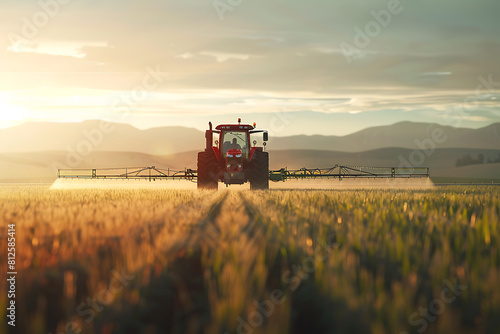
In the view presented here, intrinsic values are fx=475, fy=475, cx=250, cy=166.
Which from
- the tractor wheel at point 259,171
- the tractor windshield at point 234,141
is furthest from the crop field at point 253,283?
the tractor windshield at point 234,141

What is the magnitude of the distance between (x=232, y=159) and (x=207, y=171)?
108 centimetres

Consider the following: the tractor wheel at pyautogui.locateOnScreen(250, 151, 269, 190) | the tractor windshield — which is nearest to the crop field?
the tractor wheel at pyautogui.locateOnScreen(250, 151, 269, 190)

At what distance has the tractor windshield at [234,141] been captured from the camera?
1880cm

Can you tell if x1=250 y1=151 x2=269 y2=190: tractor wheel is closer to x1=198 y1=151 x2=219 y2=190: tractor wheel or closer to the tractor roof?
the tractor roof

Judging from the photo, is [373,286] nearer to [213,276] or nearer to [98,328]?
[213,276]

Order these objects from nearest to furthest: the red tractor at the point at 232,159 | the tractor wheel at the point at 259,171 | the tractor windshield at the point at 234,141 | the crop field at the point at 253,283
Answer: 1. the crop field at the point at 253,283
2. the red tractor at the point at 232,159
3. the tractor wheel at the point at 259,171
4. the tractor windshield at the point at 234,141

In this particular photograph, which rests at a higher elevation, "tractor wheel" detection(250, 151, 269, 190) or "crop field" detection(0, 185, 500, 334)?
"tractor wheel" detection(250, 151, 269, 190)

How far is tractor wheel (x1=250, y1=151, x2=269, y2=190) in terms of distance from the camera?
61.0ft

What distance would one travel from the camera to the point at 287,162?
116000mm

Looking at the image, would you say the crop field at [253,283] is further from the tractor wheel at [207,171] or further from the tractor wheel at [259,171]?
the tractor wheel at [259,171]

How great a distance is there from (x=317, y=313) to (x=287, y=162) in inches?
4478

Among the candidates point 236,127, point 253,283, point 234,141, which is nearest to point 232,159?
point 234,141

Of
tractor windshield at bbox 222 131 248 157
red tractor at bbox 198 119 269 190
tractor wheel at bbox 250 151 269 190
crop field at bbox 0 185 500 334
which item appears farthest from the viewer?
tractor windshield at bbox 222 131 248 157

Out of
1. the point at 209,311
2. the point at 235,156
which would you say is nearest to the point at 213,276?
the point at 209,311
